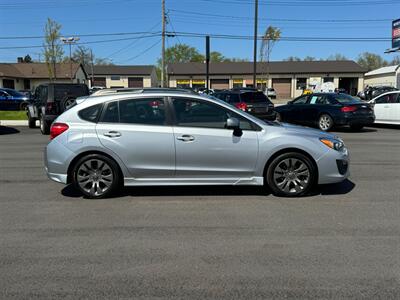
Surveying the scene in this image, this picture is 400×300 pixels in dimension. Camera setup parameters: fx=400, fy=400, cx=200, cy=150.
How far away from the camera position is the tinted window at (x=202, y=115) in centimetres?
608

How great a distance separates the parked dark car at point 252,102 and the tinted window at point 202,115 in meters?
9.49

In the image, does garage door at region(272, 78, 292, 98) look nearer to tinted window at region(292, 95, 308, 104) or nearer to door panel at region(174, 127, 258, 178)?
tinted window at region(292, 95, 308, 104)

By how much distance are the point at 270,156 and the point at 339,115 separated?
10.3 meters

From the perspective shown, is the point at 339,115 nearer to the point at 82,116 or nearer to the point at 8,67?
the point at 82,116

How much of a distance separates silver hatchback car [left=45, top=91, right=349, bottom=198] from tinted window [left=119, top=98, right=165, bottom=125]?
0.02 meters

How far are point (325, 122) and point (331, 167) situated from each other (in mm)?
10208

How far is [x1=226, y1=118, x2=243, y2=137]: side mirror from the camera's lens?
5.90 m

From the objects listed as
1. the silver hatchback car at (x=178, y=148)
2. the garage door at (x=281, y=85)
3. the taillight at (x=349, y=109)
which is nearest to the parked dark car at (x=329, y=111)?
the taillight at (x=349, y=109)

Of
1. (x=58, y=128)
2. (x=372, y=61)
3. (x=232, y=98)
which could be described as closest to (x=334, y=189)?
(x=58, y=128)

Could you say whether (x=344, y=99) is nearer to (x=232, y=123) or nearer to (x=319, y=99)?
(x=319, y=99)

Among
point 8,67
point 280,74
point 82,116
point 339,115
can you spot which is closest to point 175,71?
point 280,74

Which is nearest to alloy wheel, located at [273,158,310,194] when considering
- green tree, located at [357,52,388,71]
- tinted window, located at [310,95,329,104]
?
tinted window, located at [310,95,329,104]

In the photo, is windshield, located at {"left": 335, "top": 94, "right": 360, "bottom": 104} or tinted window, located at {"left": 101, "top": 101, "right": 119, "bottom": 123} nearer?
tinted window, located at {"left": 101, "top": 101, "right": 119, "bottom": 123}

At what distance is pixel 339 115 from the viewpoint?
15.3 m
